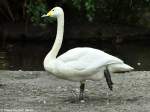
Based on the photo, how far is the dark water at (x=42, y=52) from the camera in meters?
16.8

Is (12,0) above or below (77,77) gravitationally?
below

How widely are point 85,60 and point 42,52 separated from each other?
12.2m

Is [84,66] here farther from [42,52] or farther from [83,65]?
[42,52]

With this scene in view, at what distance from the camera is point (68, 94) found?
9.66 metres

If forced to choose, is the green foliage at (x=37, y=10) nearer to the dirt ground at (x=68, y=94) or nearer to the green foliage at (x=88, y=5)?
the green foliage at (x=88, y=5)

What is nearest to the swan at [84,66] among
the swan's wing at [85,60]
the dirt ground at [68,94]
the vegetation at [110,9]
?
the swan's wing at [85,60]

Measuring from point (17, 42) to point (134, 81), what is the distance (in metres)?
12.8

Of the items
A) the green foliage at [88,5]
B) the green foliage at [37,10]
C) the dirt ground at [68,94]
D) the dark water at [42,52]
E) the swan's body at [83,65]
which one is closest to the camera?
the dirt ground at [68,94]

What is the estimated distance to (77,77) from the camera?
8.55m

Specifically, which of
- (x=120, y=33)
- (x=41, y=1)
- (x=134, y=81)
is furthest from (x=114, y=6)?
(x=134, y=81)

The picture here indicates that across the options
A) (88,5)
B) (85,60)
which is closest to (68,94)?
(85,60)

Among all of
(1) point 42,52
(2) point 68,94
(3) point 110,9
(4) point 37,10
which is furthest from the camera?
(3) point 110,9

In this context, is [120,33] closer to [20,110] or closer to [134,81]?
[134,81]

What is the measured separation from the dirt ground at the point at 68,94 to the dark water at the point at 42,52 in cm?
454
